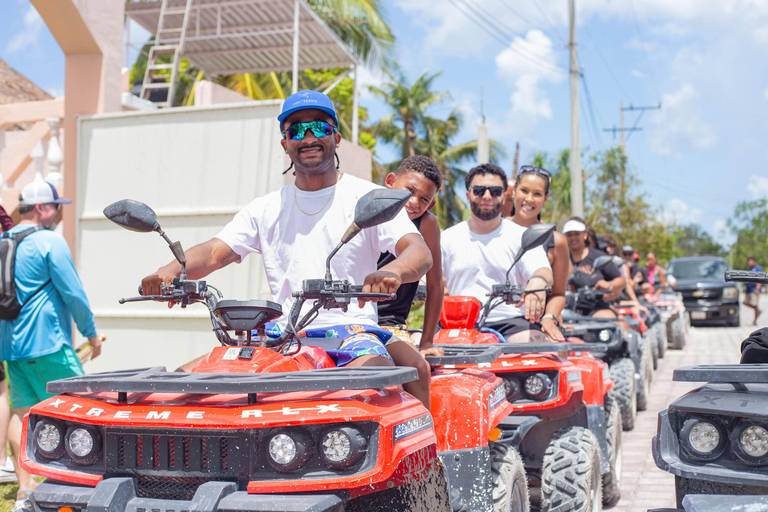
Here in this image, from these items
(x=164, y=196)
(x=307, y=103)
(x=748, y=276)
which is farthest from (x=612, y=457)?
(x=164, y=196)

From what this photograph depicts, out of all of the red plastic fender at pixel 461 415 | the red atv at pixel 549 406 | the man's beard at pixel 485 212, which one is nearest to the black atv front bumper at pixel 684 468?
the red plastic fender at pixel 461 415

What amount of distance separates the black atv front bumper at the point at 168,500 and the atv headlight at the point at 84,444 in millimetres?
98

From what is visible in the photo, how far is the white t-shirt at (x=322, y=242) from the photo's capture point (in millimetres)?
3354

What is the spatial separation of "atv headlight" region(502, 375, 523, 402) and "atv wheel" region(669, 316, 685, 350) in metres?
13.0

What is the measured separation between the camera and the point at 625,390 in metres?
8.38

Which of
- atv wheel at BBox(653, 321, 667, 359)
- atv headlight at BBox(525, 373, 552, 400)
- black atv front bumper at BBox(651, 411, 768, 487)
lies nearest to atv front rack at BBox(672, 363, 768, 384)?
black atv front bumper at BBox(651, 411, 768, 487)

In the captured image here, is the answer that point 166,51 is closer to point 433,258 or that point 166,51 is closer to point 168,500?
point 433,258

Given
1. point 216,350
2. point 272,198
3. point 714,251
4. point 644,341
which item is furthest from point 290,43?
point 714,251

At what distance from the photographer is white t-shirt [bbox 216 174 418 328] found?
335cm

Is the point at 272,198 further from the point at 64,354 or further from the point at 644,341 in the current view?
the point at 644,341

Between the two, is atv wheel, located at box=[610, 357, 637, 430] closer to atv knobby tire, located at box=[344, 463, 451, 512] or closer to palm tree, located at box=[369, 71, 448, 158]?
atv knobby tire, located at box=[344, 463, 451, 512]

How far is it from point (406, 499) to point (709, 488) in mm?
1032

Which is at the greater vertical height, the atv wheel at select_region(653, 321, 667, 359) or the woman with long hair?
the woman with long hair

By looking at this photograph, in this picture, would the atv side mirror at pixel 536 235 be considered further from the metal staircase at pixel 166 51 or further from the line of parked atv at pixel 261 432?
the metal staircase at pixel 166 51
